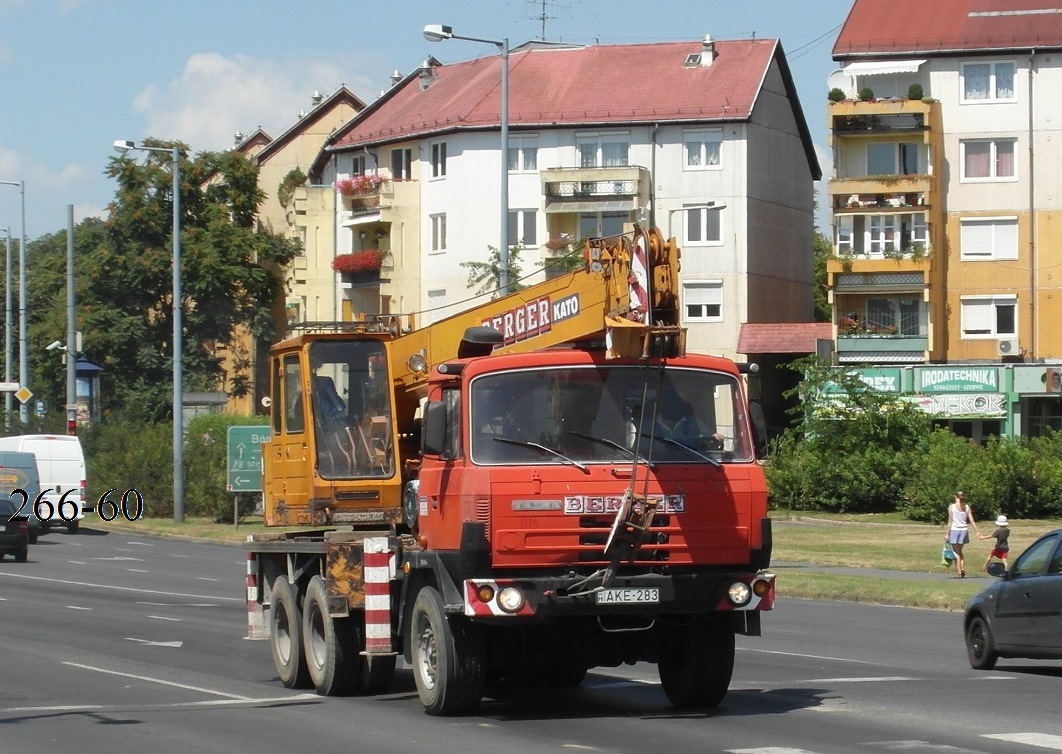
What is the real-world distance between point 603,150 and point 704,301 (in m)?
7.21

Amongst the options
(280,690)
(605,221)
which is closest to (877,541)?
(605,221)

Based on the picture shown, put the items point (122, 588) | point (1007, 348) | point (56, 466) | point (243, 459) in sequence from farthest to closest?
point (1007, 348) < point (56, 466) < point (243, 459) < point (122, 588)

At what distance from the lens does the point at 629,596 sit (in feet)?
41.2

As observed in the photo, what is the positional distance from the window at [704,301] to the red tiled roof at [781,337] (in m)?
1.25

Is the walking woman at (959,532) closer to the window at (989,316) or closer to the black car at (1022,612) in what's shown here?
the black car at (1022,612)

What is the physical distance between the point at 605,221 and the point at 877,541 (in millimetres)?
27033

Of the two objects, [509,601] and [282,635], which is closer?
[509,601]

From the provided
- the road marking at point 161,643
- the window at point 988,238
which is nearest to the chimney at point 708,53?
the window at point 988,238

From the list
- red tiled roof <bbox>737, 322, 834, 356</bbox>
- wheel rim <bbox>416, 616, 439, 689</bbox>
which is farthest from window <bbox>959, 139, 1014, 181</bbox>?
wheel rim <bbox>416, 616, 439, 689</bbox>

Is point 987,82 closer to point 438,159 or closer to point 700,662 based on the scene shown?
point 438,159

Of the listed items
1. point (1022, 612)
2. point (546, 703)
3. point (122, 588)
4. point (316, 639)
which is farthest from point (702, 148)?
point (546, 703)

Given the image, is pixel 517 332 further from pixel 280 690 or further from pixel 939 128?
pixel 939 128

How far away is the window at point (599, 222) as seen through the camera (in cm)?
6919

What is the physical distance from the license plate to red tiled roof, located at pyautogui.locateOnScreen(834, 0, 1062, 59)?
54890mm
